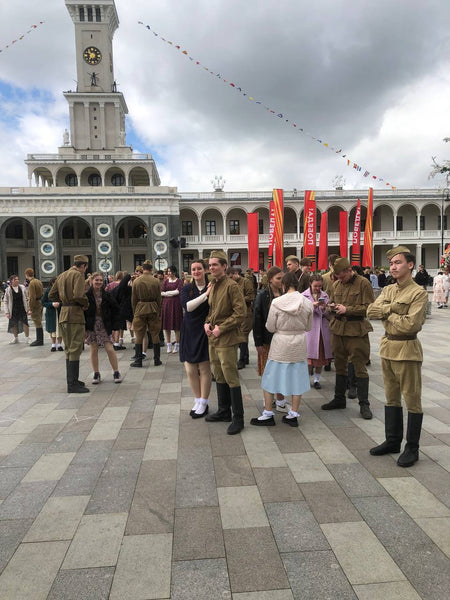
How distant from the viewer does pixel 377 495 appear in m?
3.08

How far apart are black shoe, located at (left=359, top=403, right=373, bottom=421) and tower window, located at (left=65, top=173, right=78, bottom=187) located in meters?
45.9

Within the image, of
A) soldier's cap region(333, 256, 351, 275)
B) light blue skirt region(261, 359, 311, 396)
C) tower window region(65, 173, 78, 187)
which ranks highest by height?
tower window region(65, 173, 78, 187)

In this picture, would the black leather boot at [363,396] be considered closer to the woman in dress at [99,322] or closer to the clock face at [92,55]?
the woman in dress at [99,322]

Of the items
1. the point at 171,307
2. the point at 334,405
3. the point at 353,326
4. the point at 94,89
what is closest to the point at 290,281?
the point at 353,326

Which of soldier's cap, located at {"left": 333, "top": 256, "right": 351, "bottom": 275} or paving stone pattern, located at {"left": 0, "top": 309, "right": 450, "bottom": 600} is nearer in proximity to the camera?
paving stone pattern, located at {"left": 0, "top": 309, "right": 450, "bottom": 600}

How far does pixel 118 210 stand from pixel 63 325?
33.1m

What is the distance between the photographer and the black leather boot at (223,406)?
4.76 meters

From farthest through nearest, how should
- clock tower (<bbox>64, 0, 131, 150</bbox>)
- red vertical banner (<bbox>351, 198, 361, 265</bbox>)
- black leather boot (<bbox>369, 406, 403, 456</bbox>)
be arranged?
clock tower (<bbox>64, 0, 131, 150</bbox>)
red vertical banner (<bbox>351, 198, 361, 265</bbox>)
black leather boot (<bbox>369, 406, 403, 456</bbox>)

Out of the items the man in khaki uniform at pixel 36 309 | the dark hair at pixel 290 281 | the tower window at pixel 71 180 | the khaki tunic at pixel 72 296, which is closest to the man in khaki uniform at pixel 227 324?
the dark hair at pixel 290 281

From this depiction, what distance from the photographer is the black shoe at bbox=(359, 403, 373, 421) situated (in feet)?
15.5

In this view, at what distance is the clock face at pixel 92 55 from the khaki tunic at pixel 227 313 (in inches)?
2078

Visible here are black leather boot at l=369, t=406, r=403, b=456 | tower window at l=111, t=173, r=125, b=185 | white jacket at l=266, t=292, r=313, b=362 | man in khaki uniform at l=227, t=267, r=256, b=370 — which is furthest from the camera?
tower window at l=111, t=173, r=125, b=185

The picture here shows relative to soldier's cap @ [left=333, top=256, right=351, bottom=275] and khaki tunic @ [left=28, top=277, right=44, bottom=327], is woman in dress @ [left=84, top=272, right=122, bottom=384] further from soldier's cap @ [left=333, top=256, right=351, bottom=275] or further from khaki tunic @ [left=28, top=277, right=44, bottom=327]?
khaki tunic @ [left=28, top=277, right=44, bottom=327]

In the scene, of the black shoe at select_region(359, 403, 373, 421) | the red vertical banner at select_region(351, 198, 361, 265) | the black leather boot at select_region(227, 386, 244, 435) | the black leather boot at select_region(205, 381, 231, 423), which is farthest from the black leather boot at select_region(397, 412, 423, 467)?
the red vertical banner at select_region(351, 198, 361, 265)
